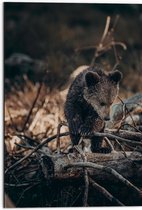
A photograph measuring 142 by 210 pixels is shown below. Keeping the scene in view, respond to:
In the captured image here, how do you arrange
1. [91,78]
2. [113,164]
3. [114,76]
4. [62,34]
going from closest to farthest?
[113,164], [91,78], [114,76], [62,34]

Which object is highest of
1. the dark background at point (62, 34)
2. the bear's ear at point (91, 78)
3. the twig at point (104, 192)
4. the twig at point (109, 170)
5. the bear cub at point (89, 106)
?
Result: the dark background at point (62, 34)

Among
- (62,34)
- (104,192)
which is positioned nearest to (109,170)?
(104,192)

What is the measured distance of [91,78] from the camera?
4926mm

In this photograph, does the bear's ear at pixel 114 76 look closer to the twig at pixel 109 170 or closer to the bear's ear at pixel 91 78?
the bear's ear at pixel 91 78

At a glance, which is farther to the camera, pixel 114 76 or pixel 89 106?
pixel 114 76

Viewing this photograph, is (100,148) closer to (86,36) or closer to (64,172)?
(64,172)

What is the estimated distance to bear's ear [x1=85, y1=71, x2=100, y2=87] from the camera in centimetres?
489

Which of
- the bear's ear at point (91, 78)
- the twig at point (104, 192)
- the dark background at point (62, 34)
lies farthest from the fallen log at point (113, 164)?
the dark background at point (62, 34)

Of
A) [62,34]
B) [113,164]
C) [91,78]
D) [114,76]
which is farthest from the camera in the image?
[62,34]

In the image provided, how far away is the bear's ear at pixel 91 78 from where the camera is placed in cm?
489

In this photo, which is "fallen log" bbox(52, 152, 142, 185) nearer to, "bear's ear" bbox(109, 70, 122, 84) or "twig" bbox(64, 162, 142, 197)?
"twig" bbox(64, 162, 142, 197)

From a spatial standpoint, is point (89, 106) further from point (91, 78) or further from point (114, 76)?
point (114, 76)

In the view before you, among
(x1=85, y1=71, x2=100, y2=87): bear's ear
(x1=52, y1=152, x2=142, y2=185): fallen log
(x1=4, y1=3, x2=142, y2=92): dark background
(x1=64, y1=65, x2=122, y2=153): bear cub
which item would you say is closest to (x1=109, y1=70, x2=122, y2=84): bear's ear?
(x1=64, y1=65, x2=122, y2=153): bear cub

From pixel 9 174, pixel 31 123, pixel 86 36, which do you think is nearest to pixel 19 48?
pixel 86 36
